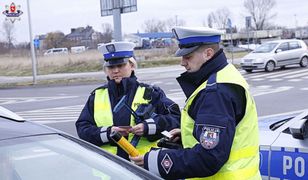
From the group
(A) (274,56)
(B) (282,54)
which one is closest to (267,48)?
(A) (274,56)

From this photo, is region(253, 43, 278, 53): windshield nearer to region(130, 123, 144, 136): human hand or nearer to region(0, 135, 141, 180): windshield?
region(130, 123, 144, 136): human hand

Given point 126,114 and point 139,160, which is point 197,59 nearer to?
point 139,160

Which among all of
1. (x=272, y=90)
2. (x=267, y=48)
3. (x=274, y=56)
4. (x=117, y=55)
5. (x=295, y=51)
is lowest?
(x=272, y=90)

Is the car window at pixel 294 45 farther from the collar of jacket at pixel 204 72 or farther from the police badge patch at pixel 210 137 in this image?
the police badge patch at pixel 210 137

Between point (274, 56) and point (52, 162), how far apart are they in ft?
76.3

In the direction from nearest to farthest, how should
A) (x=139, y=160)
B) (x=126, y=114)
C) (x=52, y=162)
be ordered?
(x=52, y=162) → (x=139, y=160) → (x=126, y=114)

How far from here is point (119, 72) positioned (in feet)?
11.0

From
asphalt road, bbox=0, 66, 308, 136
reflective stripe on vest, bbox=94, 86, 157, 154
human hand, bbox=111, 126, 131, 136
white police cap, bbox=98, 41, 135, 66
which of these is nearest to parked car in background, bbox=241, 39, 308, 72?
asphalt road, bbox=0, 66, 308, 136

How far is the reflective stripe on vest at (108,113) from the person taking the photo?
321 centimetres

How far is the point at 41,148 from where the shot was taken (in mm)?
2283

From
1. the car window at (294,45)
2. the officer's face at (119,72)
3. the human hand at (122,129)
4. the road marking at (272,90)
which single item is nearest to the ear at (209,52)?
the human hand at (122,129)

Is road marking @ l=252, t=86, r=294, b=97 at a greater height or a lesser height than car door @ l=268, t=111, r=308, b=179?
lesser

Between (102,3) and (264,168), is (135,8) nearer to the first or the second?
(102,3)

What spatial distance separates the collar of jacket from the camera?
2.50m
